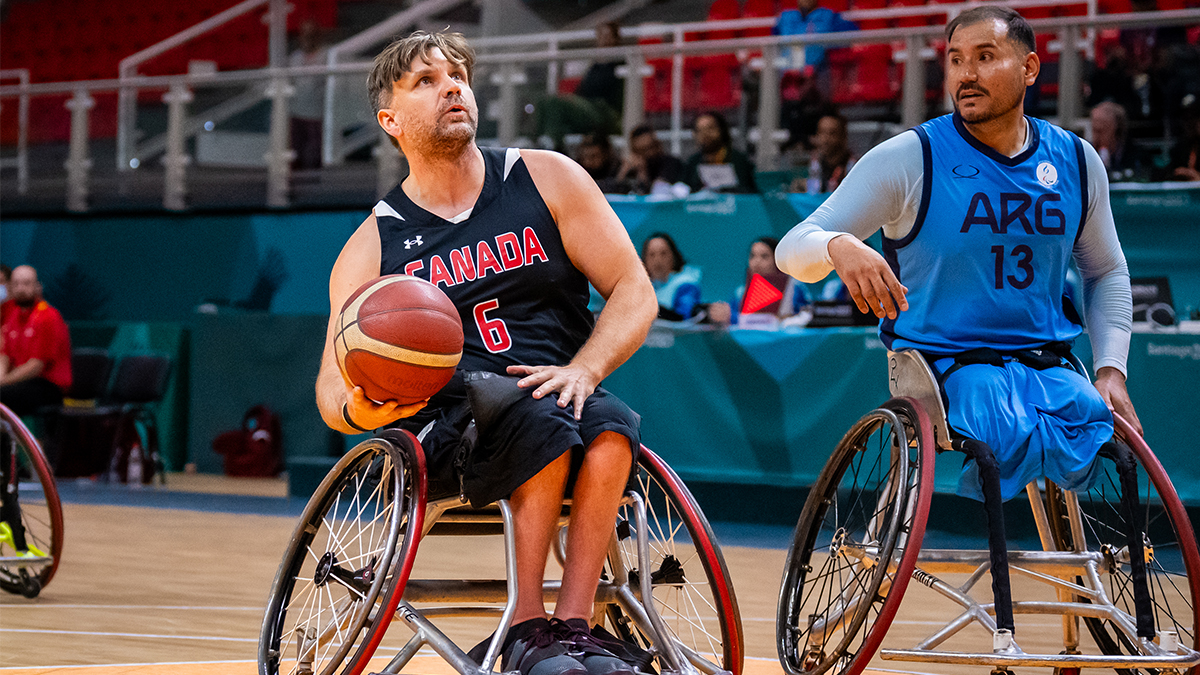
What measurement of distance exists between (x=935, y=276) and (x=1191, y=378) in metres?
3.77

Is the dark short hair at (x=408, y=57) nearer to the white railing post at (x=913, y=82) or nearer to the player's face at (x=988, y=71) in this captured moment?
the player's face at (x=988, y=71)

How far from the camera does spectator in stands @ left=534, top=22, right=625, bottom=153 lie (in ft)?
27.7

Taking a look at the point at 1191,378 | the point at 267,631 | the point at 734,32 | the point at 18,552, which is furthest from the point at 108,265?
the point at 267,631

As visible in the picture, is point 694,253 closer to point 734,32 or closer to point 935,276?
point 734,32

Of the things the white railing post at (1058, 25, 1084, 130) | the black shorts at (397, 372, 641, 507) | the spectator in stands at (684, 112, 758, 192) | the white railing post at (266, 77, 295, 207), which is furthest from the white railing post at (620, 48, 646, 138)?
the black shorts at (397, 372, 641, 507)

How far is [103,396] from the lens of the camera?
33.9ft

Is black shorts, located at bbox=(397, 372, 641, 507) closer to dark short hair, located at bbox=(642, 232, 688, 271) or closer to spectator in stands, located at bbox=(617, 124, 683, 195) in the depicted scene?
dark short hair, located at bbox=(642, 232, 688, 271)

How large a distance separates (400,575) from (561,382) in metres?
0.51

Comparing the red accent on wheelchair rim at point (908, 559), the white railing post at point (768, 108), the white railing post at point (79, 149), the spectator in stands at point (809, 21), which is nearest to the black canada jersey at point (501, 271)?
the red accent on wheelchair rim at point (908, 559)

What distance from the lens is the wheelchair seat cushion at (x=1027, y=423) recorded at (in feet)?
9.46

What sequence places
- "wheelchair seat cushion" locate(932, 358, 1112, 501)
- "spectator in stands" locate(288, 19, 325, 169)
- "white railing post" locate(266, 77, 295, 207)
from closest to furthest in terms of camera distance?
1. "wheelchair seat cushion" locate(932, 358, 1112, 501)
2. "spectator in stands" locate(288, 19, 325, 169)
3. "white railing post" locate(266, 77, 295, 207)

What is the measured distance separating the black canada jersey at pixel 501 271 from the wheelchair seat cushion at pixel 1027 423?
84 centimetres

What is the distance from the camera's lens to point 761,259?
7555 millimetres

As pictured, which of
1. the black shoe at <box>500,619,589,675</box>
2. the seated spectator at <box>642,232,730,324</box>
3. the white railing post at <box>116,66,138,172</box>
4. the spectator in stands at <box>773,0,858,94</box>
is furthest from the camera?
the white railing post at <box>116,66,138,172</box>
